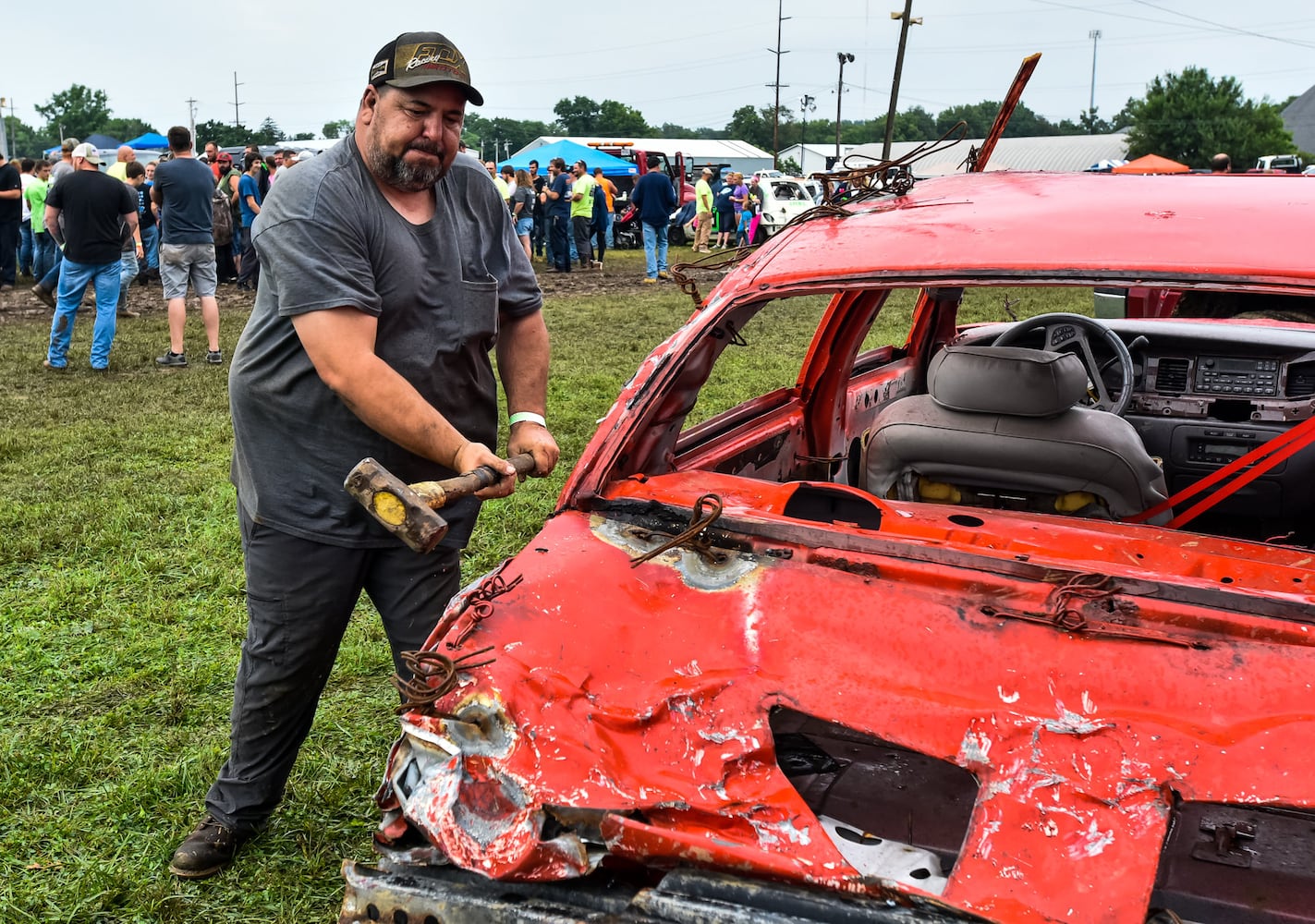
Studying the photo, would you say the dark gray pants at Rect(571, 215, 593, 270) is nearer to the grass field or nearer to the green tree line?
the grass field

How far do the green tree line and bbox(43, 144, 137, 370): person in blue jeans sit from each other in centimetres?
4125

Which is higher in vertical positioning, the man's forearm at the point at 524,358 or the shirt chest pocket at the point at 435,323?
the shirt chest pocket at the point at 435,323

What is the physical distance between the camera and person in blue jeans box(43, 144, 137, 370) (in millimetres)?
8750

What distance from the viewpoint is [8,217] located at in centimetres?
1370

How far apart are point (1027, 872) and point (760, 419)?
213cm

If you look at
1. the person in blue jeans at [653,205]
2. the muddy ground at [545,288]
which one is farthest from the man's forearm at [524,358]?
the person in blue jeans at [653,205]

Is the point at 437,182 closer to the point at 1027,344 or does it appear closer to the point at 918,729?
the point at 918,729

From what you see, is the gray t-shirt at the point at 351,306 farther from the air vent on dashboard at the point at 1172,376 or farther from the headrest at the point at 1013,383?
the air vent on dashboard at the point at 1172,376

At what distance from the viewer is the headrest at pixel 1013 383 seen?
9.43 ft

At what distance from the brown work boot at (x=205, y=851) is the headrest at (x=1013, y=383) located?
2.18 metres

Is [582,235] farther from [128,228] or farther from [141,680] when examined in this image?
[141,680]

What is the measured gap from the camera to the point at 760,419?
12.4 ft

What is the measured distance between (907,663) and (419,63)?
164 cm

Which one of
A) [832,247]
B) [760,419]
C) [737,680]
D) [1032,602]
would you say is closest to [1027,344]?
[760,419]
